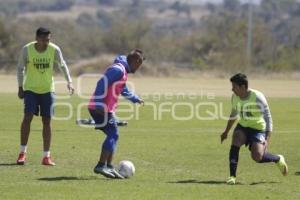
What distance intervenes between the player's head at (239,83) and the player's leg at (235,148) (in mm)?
598

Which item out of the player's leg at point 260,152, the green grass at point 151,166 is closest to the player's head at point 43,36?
the green grass at point 151,166

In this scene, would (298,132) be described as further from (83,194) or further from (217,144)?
(83,194)

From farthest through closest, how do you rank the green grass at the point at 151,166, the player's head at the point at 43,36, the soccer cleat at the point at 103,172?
1. the player's head at the point at 43,36
2. the soccer cleat at the point at 103,172
3. the green grass at the point at 151,166

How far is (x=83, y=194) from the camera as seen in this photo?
11844mm

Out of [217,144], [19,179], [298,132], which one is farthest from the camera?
[298,132]

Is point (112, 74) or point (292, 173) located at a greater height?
point (112, 74)

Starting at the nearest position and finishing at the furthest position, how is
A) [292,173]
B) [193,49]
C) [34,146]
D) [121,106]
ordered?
[292,173] < [34,146] < [121,106] < [193,49]

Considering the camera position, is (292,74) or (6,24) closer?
(292,74)

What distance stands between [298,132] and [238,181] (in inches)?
399

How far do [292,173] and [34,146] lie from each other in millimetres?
5697

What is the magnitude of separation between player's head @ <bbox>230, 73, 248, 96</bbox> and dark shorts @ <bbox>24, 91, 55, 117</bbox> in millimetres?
3200

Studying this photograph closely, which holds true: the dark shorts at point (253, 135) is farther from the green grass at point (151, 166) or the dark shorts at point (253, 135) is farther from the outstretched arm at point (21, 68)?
the outstretched arm at point (21, 68)

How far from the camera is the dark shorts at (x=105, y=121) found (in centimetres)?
1356

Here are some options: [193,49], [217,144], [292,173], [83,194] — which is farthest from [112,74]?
[193,49]
